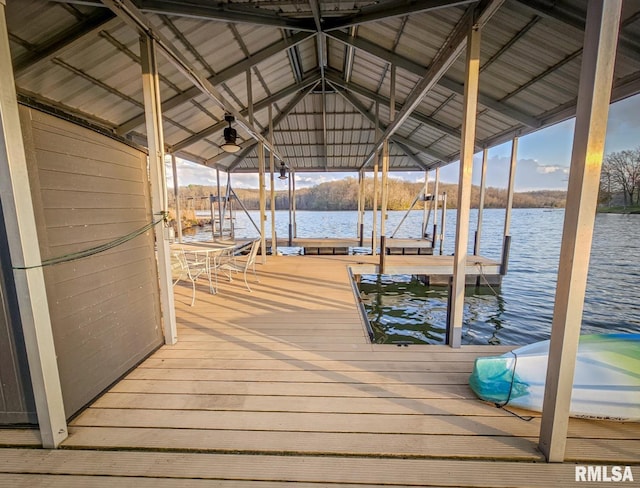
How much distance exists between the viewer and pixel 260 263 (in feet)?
20.9

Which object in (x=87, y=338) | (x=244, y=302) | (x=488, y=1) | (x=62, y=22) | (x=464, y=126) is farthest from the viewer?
(x=244, y=302)

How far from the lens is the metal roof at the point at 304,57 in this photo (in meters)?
2.91

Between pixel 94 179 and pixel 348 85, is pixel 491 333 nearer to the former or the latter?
pixel 94 179

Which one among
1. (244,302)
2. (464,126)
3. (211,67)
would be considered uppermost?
(211,67)

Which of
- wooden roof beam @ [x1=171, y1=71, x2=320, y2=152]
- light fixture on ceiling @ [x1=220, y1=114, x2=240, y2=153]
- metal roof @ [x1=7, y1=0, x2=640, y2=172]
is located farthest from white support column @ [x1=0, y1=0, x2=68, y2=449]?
wooden roof beam @ [x1=171, y1=71, x2=320, y2=152]

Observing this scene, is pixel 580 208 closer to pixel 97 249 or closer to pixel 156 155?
pixel 97 249

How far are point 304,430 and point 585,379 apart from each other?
1647 millimetres

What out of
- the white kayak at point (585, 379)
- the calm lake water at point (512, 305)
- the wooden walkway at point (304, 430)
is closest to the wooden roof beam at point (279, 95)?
the calm lake water at point (512, 305)

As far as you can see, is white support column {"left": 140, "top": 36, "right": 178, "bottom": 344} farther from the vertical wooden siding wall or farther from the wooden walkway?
the wooden walkway

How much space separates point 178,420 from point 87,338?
771mm

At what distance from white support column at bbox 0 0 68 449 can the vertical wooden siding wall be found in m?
0.11

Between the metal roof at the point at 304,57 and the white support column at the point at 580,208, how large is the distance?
1.20 metres

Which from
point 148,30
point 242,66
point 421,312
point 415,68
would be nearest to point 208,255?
point 148,30

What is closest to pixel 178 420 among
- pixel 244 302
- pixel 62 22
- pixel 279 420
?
pixel 279 420
